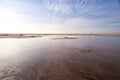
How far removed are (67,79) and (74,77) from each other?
57 centimetres

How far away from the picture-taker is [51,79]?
6.30m

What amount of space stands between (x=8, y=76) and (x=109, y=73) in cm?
704

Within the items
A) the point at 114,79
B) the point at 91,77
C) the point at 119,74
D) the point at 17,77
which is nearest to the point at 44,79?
the point at 17,77

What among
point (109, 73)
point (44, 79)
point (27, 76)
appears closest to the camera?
point (44, 79)

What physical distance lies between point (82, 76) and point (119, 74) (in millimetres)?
2707

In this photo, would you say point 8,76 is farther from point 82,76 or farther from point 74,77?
point 82,76

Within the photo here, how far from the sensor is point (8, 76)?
6574 mm

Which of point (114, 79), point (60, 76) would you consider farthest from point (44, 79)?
point (114, 79)

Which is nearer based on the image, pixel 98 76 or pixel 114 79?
pixel 114 79

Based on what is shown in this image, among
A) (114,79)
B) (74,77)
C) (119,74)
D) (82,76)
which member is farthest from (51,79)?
(119,74)

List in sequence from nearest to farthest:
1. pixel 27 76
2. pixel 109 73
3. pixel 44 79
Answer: pixel 44 79
pixel 27 76
pixel 109 73

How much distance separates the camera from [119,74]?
7.08m

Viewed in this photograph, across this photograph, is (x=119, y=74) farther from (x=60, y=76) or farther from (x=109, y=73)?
(x=60, y=76)

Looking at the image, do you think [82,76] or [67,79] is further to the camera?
[82,76]
